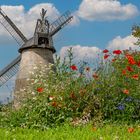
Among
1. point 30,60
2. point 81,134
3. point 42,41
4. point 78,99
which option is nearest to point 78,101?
point 78,99

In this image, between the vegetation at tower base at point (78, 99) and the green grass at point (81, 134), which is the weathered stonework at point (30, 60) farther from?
the green grass at point (81, 134)

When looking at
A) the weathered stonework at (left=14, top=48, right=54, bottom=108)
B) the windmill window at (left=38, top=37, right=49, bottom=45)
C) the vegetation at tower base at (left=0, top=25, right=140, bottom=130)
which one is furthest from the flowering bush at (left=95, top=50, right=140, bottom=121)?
the windmill window at (left=38, top=37, right=49, bottom=45)

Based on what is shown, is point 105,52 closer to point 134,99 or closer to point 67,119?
point 134,99

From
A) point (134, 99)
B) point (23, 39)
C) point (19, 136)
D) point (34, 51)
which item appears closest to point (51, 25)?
point (23, 39)

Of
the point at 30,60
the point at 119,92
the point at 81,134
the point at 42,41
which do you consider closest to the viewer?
the point at 81,134

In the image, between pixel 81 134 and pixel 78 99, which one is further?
pixel 78 99

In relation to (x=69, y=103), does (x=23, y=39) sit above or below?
above

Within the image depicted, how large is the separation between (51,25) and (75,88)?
19.3 metres

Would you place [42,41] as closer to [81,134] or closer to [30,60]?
[30,60]

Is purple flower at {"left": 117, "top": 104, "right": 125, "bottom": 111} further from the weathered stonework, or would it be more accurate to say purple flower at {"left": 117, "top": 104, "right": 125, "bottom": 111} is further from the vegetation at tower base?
the weathered stonework

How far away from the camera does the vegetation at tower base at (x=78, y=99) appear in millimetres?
11250

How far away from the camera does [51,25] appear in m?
31.0

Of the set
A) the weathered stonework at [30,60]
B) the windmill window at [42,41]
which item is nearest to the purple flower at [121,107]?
the weathered stonework at [30,60]

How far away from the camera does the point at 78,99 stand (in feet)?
38.2
